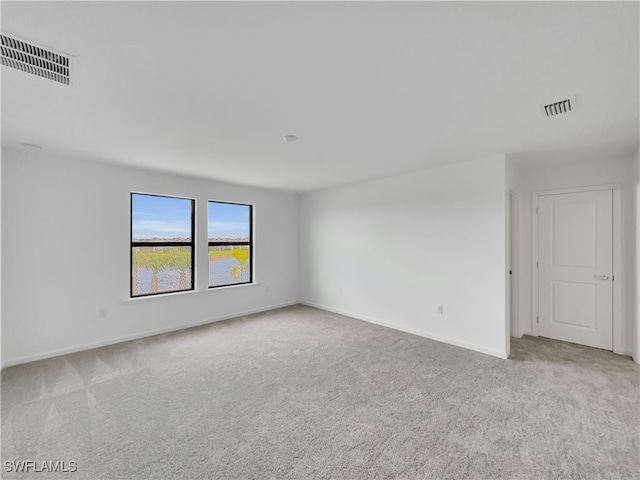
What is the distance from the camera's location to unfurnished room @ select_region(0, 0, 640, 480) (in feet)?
4.76

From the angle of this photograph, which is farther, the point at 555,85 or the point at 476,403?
the point at 476,403

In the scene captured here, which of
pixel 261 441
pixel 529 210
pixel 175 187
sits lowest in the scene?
pixel 261 441

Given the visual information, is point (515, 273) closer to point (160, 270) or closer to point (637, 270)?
point (637, 270)

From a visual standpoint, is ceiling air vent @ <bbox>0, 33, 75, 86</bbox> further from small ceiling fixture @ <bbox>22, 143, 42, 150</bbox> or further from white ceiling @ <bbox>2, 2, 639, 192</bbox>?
small ceiling fixture @ <bbox>22, 143, 42, 150</bbox>

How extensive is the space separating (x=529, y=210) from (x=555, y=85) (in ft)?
9.32

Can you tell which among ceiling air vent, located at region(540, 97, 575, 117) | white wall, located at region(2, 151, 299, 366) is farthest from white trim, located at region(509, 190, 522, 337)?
white wall, located at region(2, 151, 299, 366)

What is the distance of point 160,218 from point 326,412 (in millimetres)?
3703

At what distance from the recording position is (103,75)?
1.69 metres

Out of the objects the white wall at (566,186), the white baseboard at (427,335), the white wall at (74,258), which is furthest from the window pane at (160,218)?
the white wall at (566,186)

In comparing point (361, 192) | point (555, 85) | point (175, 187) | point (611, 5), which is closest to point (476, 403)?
point (555, 85)

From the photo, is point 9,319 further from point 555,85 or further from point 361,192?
point 555,85

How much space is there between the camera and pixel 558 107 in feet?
6.82

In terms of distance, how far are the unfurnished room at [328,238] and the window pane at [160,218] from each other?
0.03 metres

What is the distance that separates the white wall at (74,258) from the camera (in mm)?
3127
